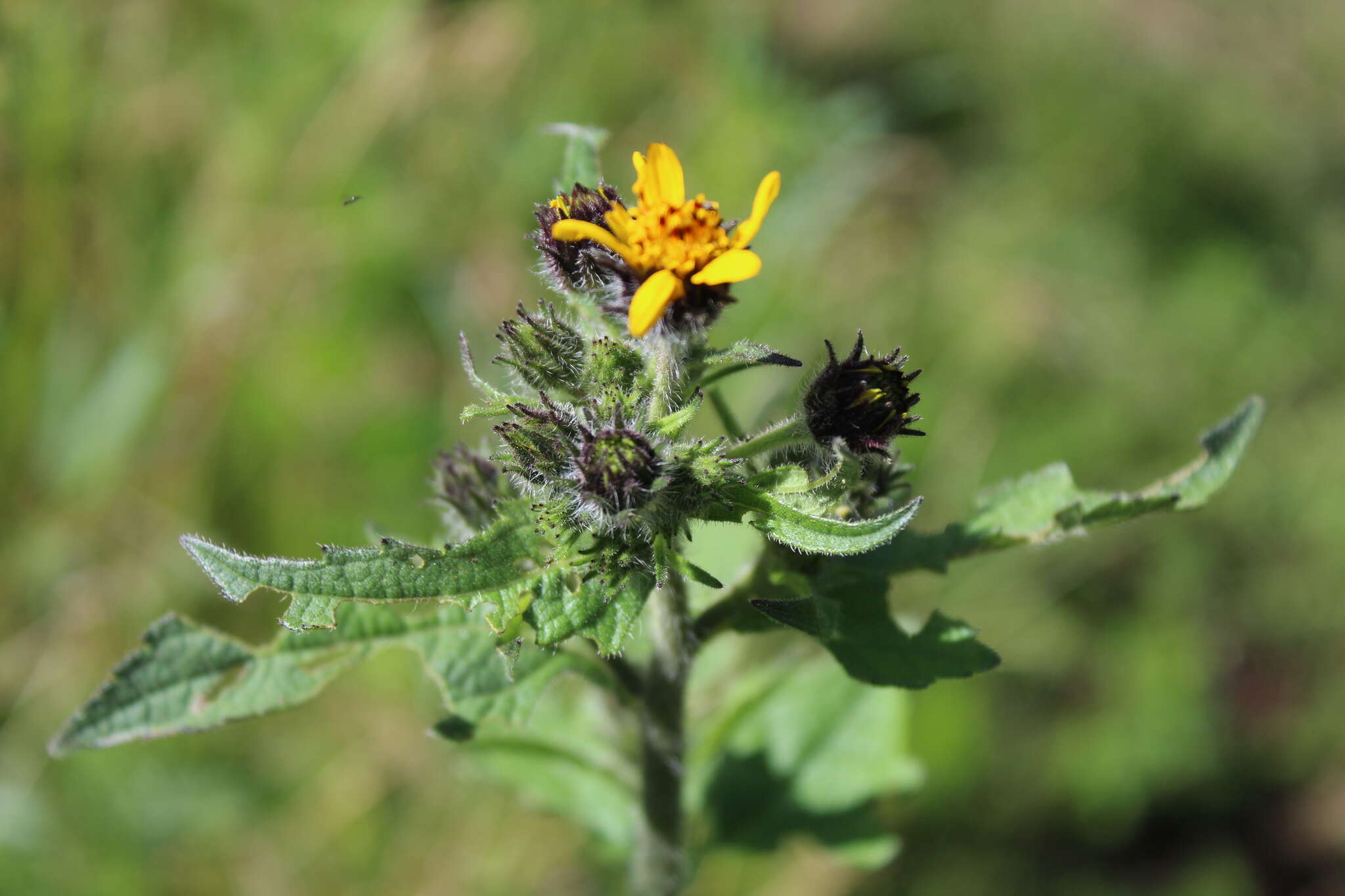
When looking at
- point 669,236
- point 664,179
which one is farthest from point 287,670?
point 664,179

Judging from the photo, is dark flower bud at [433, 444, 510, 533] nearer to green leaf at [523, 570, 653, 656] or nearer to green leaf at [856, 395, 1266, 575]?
green leaf at [523, 570, 653, 656]

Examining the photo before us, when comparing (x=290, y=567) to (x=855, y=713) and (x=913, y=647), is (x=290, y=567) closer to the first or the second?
(x=913, y=647)

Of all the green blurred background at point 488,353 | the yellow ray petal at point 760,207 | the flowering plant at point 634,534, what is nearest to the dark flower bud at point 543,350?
the flowering plant at point 634,534

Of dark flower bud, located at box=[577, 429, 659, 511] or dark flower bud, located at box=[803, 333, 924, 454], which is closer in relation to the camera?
dark flower bud, located at box=[577, 429, 659, 511]

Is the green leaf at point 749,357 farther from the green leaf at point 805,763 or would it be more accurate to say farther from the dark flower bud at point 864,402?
the green leaf at point 805,763

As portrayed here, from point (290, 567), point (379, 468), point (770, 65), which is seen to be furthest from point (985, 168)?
point (290, 567)

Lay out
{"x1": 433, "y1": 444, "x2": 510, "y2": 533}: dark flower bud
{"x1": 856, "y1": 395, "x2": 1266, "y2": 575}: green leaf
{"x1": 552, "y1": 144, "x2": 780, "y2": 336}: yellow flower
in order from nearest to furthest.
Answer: {"x1": 552, "y1": 144, "x2": 780, "y2": 336}: yellow flower → {"x1": 856, "y1": 395, "x2": 1266, "y2": 575}: green leaf → {"x1": 433, "y1": 444, "x2": 510, "y2": 533}: dark flower bud

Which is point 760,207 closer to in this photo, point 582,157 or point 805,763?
point 582,157

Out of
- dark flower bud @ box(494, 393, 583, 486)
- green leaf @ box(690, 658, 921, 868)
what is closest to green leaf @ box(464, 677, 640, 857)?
green leaf @ box(690, 658, 921, 868)

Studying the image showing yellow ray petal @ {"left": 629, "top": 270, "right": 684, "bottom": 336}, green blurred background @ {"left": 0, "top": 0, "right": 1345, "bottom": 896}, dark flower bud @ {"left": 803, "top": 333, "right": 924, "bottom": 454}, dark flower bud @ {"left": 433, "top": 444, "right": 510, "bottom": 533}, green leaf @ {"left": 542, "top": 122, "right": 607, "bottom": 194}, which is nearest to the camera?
yellow ray petal @ {"left": 629, "top": 270, "right": 684, "bottom": 336}
